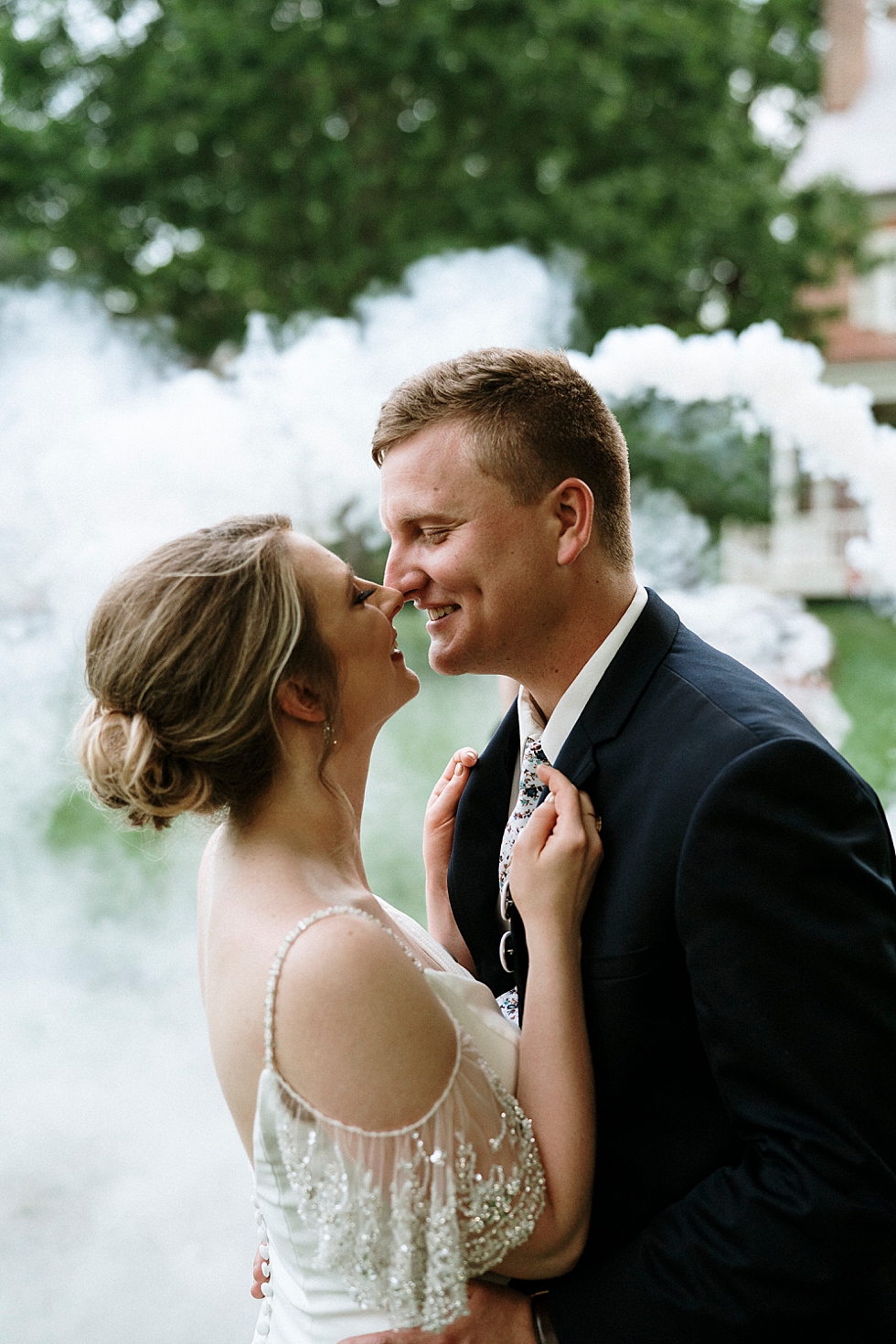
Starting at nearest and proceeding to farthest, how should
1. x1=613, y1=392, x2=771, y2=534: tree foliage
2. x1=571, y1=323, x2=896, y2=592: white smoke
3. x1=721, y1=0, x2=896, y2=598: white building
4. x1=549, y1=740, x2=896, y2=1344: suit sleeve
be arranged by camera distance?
x1=549, y1=740, x2=896, y2=1344: suit sleeve → x1=571, y1=323, x2=896, y2=592: white smoke → x1=613, y1=392, x2=771, y2=534: tree foliage → x1=721, y1=0, x2=896, y2=598: white building

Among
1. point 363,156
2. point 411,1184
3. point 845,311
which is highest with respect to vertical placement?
point 363,156

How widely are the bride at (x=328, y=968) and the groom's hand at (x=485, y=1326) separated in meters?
0.03

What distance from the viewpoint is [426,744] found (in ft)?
28.6

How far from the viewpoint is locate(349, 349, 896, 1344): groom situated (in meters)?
1.26

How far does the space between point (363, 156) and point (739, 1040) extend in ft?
29.7

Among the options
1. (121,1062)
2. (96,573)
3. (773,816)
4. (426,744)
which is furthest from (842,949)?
(426,744)

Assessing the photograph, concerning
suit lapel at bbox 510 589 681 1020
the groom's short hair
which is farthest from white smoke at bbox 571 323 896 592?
suit lapel at bbox 510 589 681 1020

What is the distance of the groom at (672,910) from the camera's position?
4.14ft

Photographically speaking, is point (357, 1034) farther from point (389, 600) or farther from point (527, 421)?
point (527, 421)

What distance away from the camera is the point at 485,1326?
1408 millimetres

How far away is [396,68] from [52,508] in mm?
4414

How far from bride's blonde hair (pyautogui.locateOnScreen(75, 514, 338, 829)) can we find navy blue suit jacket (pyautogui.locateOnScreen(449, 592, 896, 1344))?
0.47m

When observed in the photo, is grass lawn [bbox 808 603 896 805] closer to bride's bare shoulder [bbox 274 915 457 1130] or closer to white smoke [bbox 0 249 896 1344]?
white smoke [bbox 0 249 896 1344]

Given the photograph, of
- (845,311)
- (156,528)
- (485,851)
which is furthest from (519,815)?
Answer: (845,311)
